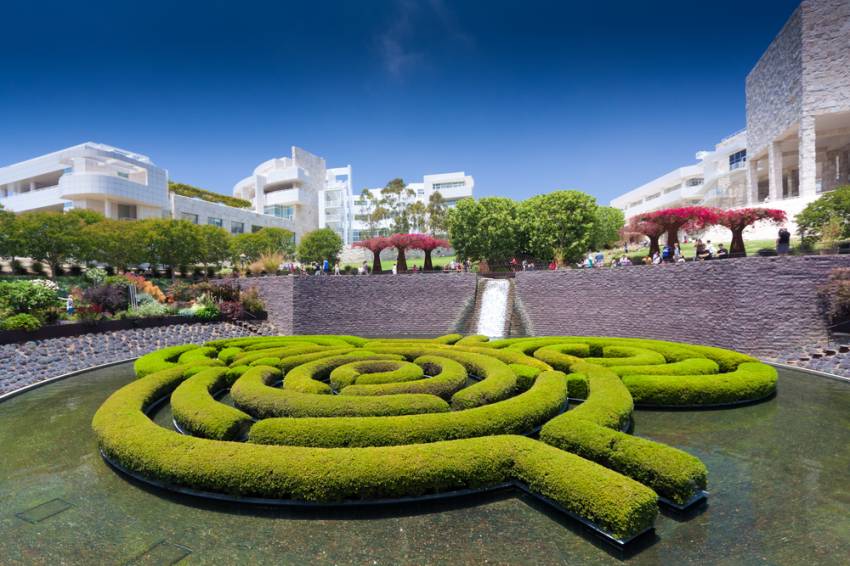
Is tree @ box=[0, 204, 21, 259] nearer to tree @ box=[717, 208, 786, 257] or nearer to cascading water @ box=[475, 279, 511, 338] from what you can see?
cascading water @ box=[475, 279, 511, 338]

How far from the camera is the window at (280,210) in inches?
3009

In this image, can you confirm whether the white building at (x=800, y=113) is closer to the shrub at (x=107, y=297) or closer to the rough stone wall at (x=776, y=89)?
the rough stone wall at (x=776, y=89)

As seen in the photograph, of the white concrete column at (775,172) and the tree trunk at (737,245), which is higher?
the white concrete column at (775,172)

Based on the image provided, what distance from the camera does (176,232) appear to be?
40062 millimetres

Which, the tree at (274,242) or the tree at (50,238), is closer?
the tree at (50,238)

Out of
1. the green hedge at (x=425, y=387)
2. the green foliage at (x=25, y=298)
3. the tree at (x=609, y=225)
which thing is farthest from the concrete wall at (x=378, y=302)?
the tree at (x=609, y=225)

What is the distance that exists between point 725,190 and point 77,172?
8650cm

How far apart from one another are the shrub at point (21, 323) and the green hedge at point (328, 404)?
45.7ft

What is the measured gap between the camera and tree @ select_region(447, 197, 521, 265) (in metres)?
40.8

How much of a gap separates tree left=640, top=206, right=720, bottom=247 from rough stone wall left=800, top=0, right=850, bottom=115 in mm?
27070

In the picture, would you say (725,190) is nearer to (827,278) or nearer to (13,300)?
(827,278)

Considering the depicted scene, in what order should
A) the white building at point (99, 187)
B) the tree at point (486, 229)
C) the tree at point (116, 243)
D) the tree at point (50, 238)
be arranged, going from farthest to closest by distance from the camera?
the white building at point (99, 187) → the tree at point (486, 229) → the tree at point (116, 243) → the tree at point (50, 238)

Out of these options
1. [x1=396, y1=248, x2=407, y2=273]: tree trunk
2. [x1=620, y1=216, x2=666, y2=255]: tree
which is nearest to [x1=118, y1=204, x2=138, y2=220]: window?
[x1=396, y1=248, x2=407, y2=273]: tree trunk

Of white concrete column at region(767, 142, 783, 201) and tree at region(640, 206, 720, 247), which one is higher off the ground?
white concrete column at region(767, 142, 783, 201)
